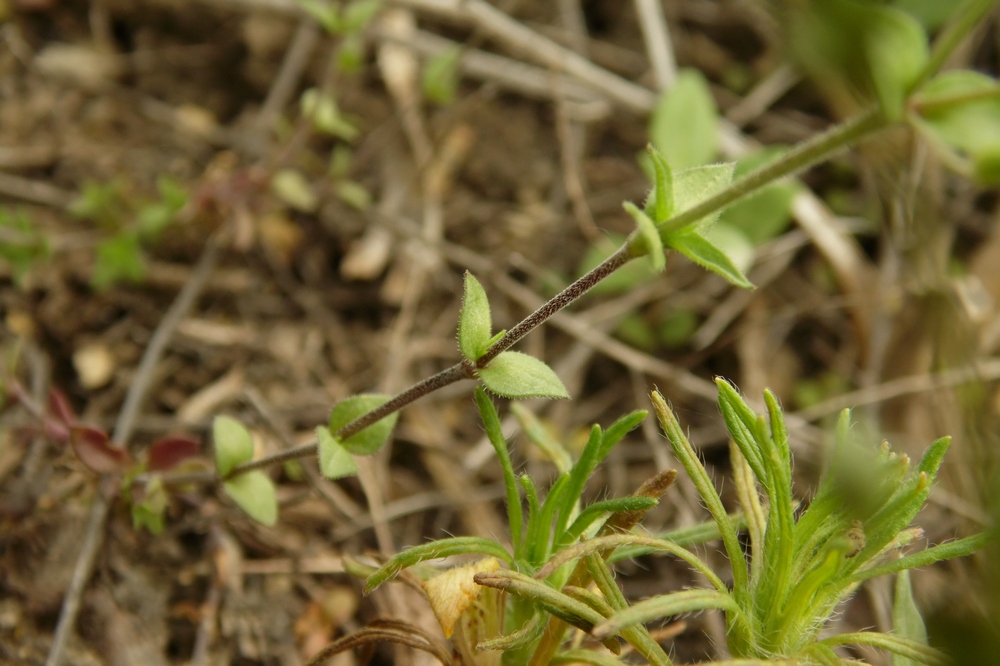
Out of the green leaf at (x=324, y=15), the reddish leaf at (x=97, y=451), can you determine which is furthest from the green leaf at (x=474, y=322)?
the green leaf at (x=324, y=15)

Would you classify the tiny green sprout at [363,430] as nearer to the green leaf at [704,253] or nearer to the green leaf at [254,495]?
the green leaf at [254,495]

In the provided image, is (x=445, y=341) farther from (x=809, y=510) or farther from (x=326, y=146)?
(x=809, y=510)

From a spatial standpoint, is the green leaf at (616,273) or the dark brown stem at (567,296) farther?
the green leaf at (616,273)

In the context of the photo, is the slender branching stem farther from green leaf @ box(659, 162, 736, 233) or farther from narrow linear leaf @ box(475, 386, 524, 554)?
narrow linear leaf @ box(475, 386, 524, 554)

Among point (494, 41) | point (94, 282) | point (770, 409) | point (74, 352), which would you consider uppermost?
point (494, 41)

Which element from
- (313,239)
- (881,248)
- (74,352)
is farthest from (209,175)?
(881,248)

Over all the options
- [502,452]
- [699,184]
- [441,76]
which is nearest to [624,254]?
[699,184]

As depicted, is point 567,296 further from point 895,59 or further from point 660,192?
point 895,59

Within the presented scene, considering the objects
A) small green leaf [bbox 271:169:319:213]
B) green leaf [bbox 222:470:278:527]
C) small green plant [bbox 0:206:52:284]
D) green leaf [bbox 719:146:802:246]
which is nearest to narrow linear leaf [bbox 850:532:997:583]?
green leaf [bbox 222:470:278:527]
